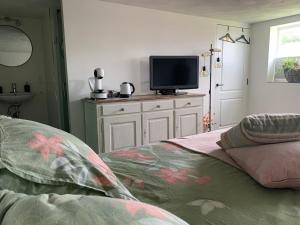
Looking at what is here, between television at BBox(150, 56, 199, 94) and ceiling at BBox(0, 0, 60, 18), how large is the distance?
5.29ft

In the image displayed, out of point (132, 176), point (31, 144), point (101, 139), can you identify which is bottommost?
point (101, 139)

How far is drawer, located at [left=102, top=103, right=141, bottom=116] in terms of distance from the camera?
9.18 feet

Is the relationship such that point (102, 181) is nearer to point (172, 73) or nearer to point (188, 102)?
point (188, 102)

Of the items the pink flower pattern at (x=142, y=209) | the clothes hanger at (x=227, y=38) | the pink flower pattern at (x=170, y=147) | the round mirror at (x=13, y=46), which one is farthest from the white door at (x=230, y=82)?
the pink flower pattern at (x=142, y=209)

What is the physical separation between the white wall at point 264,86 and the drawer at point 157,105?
2244 millimetres

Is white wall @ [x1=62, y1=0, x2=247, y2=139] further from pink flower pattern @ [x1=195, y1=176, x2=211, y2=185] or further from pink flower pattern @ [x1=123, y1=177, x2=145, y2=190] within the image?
pink flower pattern @ [x1=195, y1=176, x2=211, y2=185]

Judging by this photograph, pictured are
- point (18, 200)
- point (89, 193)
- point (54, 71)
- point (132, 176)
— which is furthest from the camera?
point (54, 71)

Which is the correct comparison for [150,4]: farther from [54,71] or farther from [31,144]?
[31,144]

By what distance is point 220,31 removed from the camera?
4215 mm

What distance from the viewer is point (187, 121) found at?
3.46m

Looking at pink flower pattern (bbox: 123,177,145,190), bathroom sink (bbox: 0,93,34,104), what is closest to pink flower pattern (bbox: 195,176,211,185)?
pink flower pattern (bbox: 123,177,145,190)

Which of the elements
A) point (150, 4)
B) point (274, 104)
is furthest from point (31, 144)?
point (274, 104)

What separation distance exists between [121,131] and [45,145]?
A: 2.26 metres

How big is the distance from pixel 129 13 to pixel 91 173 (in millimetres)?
3115
